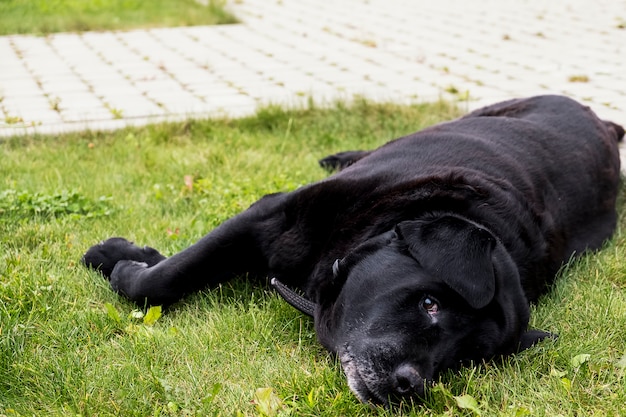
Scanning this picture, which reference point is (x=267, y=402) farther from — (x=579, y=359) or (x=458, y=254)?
(x=579, y=359)

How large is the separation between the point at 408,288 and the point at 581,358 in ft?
2.79

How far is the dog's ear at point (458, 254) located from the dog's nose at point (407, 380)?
328 millimetres

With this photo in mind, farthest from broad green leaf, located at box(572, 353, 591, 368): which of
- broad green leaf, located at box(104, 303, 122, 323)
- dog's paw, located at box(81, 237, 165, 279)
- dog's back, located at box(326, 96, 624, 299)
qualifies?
dog's paw, located at box(81, 237, 165, 279)

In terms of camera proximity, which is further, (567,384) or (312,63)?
(312,63)

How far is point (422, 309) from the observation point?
290 cm

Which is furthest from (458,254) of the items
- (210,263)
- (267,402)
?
(210,263)

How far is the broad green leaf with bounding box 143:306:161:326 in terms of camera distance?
353cm

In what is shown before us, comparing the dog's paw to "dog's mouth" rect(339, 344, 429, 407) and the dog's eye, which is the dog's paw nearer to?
"dog's mouth" rect(339, 344, 429, 407)

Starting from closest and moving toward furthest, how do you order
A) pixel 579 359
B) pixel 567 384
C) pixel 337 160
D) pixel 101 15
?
pixel 567 384 < pixel 579 359 < pixel 337 160 < pixel 101 15

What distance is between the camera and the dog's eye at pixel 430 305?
115 inches

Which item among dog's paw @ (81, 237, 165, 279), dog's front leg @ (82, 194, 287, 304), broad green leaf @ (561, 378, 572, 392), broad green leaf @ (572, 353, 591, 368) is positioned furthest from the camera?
dog's paw @ (81, 237, 165, 279)

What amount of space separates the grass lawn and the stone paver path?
1.49 m

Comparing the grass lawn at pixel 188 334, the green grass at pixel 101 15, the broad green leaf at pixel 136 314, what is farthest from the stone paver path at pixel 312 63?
the broad green leaf at pixel 136 314

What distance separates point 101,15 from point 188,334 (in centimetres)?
859
